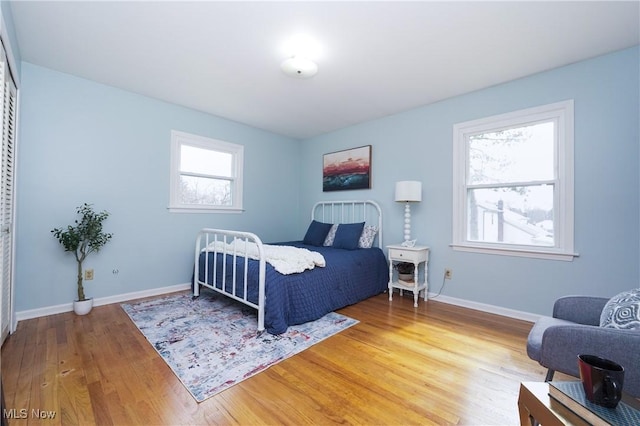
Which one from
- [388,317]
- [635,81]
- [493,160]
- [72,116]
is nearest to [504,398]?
[388,317]

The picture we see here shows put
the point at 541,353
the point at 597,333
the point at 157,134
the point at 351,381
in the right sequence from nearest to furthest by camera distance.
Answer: the point at 597,333 < the point at 541,353 < the point at 351,381 < the point at 157,134

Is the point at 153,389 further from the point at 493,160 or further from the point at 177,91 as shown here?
the point at 493,160

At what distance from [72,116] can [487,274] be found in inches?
176

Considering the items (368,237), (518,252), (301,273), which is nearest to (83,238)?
(301,273)

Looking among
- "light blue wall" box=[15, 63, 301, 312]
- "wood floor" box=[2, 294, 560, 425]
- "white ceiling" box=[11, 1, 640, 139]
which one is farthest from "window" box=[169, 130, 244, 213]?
"wood floor" box=[2, 294, 560, 425]

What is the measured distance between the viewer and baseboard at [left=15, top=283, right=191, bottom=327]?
2.44 metres

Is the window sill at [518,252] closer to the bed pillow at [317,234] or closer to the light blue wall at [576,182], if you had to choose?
the light blue wall at [576,182]

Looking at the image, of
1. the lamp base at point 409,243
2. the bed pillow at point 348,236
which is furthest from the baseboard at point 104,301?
the lamp base at point 409,243

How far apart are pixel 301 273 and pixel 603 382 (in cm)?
194

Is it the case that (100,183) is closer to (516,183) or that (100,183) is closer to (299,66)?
(299,66)

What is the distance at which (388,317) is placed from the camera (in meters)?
2.65

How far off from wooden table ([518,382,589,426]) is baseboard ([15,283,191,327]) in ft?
11.4

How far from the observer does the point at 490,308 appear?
2795mm

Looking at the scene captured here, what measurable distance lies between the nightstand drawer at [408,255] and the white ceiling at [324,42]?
176 centimetres
